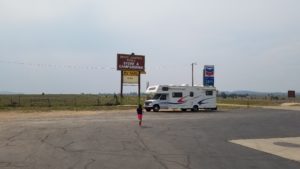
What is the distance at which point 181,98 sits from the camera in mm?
44625

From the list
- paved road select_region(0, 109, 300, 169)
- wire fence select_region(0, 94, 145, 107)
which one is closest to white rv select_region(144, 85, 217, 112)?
wire fence select_region(0, 94, 145, 107)

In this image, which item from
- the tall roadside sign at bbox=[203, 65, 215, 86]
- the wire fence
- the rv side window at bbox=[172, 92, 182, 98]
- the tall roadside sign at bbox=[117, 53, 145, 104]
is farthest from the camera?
the tall roadside sign at bbox=[203, 65, 215, 86]

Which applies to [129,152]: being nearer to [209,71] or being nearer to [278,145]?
[278,145]

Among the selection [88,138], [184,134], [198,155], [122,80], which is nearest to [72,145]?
[88,138]

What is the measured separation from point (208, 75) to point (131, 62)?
1161cm

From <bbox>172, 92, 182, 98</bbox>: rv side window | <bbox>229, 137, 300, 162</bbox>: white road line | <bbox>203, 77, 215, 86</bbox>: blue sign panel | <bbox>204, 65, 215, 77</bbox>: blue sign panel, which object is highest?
<bbox>204, 65, 215, 77</bbox>: blue sign panel

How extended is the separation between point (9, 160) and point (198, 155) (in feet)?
17.8

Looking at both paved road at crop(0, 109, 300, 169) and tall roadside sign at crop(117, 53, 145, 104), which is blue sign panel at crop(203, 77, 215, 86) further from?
paved road at crop(0, 109, 300, 169)

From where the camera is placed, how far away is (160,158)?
1176cm

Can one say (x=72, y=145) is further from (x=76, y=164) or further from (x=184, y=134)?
(x=184, y=134)

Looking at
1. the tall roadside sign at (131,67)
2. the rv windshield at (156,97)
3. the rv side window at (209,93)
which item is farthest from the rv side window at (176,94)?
the tall roadside sign at (131,67)

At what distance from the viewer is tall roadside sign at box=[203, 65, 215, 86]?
197 ft

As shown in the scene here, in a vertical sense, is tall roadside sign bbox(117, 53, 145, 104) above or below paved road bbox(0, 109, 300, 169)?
above

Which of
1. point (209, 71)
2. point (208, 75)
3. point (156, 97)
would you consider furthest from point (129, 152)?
point (209, 71)
